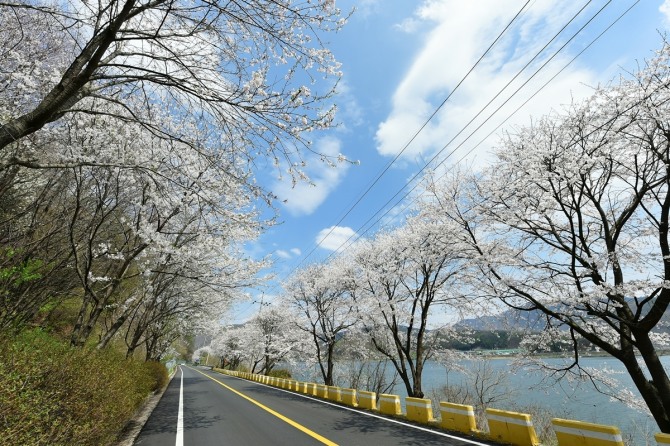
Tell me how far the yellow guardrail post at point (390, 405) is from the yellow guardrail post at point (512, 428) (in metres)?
4.33

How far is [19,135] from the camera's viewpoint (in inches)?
131

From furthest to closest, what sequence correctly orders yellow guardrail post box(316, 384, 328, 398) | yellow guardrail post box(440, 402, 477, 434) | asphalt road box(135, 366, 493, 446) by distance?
yellow guardrail post box(316, 384, 328, 398) → yellow guardrail post box(440, 402, 477, 434) → asphalt road box(135, 366, 493, 446)

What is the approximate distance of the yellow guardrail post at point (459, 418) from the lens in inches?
304

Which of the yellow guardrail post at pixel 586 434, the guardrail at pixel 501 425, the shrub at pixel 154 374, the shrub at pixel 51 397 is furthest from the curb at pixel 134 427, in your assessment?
the yellow guardrail post at pixel 586 434

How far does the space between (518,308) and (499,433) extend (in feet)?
13.5

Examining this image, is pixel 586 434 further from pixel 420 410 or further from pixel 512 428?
pixel 420 410

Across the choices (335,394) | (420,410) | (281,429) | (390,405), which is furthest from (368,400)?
(281,429)

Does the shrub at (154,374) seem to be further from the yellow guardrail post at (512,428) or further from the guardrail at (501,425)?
the yellow guardrail post at (512,428)

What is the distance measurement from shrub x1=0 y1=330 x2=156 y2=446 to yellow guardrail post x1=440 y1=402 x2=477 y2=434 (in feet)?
24.3

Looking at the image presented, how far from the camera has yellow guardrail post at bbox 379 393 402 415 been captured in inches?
427

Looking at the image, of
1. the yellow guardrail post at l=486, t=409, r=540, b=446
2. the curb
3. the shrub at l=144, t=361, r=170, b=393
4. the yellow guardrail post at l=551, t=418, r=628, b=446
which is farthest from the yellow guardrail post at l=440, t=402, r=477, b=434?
the shrub at l=144, t=361, r=170, b=393

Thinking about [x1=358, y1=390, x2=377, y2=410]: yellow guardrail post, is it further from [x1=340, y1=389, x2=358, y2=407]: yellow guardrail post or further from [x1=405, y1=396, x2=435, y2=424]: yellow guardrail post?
[x1=405, y1=396, x2=435, y2=424]: yellow guardrail post

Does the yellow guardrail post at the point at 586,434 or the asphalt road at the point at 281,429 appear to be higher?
the yellow guardrail post at the point at 586,434

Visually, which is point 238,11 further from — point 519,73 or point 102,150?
point 519,73
